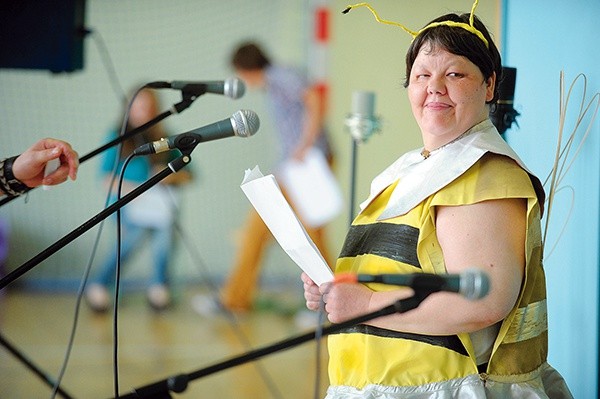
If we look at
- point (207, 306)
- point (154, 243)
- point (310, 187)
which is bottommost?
point (207, 306)

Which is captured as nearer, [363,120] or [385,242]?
[385,242]

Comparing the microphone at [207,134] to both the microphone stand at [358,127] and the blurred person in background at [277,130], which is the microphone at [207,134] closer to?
the microphone stand at [358,127]

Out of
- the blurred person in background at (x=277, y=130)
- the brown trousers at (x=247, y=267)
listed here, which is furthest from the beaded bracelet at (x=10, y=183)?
the brown trousers at (x=247, y=267)

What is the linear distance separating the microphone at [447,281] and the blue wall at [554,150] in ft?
2.28

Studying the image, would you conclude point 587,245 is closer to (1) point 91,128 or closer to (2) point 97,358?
(2) point 97,358

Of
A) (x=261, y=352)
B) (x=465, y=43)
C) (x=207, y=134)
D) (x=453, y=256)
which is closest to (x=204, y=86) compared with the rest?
(x=207, y=134)

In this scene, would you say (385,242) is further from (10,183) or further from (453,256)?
(10,183)

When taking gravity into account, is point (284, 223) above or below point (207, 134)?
below

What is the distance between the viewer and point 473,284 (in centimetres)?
98

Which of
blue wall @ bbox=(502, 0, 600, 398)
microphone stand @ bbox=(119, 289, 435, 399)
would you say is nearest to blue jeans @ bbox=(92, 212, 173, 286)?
blue wall @ bbox=(502, 0, 600, 398)

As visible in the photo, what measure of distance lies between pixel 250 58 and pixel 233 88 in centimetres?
295

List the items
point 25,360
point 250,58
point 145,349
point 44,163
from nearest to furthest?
1. point 44,163
2. point 25,360
3. point 145,349
4. point 250,58

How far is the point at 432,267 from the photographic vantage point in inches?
51.8

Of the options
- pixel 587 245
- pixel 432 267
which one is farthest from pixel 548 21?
pixel 432 267
